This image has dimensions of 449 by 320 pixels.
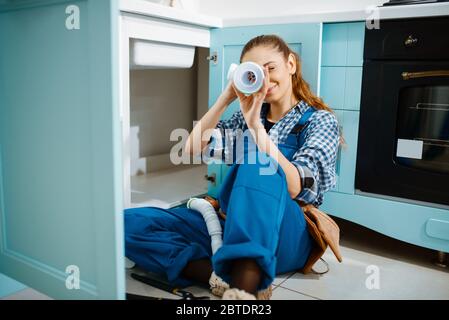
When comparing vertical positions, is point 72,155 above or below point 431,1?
below

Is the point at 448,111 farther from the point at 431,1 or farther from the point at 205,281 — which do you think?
the point at 205,281

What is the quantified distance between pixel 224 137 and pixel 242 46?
1.31 ft

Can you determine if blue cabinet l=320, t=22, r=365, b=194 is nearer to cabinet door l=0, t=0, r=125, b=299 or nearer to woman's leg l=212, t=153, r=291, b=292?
woman's leg l=212, t=153, r=291, b=292

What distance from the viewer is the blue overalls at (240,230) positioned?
3.34 ft

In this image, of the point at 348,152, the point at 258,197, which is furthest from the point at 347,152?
the point at 258,197

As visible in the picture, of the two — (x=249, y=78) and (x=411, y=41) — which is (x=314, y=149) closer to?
(x=249, y=78)

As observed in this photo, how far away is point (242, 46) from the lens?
5.72 feet

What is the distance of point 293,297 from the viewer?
4.15ft

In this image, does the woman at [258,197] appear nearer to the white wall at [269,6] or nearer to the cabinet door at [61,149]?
the cabinet door at [61,149]

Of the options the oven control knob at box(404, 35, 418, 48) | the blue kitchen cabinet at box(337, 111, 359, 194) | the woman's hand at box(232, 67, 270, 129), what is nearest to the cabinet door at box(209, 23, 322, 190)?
the blue kitchen cabinet at box(337, 111, 359, 194)

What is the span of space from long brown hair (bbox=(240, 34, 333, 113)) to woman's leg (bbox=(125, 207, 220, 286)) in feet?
1.69

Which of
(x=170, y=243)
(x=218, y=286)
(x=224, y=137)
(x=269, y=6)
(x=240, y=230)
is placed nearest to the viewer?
(x=240, y=230)
